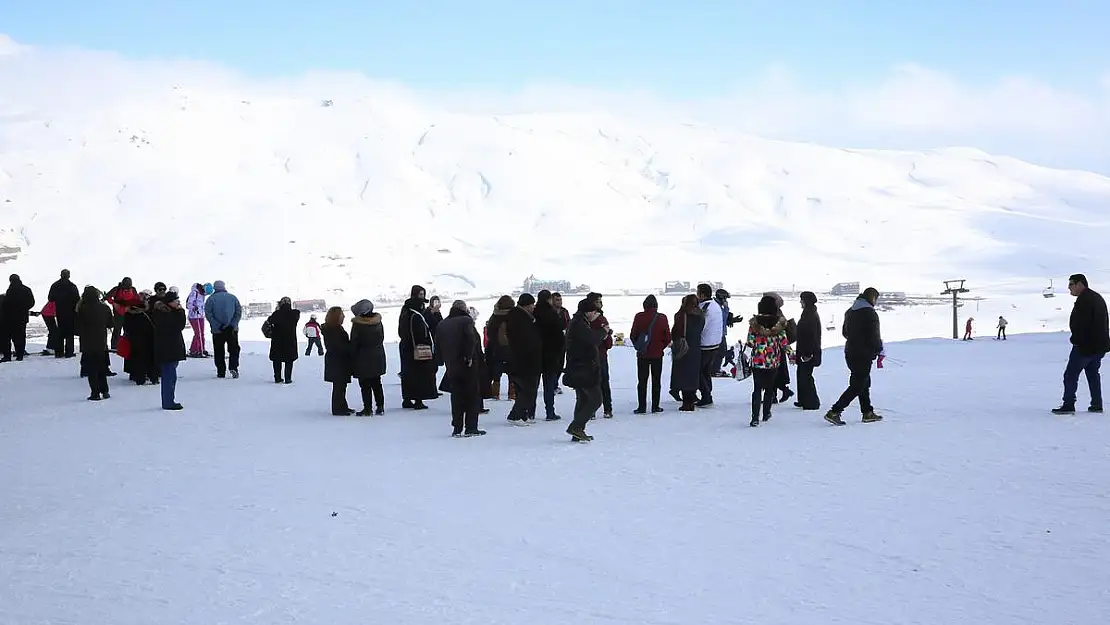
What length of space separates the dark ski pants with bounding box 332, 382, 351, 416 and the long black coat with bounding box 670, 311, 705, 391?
4025 mm

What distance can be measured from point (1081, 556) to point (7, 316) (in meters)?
18.7

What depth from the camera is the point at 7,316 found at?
64.1ft

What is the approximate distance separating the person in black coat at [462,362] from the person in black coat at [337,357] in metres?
2.12

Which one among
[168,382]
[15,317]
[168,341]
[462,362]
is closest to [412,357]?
[462,362]

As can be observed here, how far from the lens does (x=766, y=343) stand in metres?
11.4

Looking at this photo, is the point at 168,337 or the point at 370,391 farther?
the point at 370,391

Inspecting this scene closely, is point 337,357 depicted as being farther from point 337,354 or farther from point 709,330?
point 709,330

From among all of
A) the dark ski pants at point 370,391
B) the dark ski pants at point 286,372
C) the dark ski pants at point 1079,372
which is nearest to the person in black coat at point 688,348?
the dark ski pants at point 370,391

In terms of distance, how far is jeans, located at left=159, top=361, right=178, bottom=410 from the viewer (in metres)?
13.2

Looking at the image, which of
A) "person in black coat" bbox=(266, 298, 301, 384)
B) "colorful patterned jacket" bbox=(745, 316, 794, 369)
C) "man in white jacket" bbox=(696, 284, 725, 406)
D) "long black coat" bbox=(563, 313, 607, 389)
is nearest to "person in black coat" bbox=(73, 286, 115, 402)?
"person in black coat" bbox=(266, 298, 301, 384)

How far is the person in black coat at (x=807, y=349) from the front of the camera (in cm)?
1235

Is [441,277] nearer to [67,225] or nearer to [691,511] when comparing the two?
[67,225]

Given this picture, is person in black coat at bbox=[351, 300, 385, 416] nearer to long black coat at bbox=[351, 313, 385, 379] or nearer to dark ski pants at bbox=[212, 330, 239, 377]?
long black coat at bbox=[351, 313, 385, 379]

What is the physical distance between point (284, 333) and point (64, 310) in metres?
5.44
